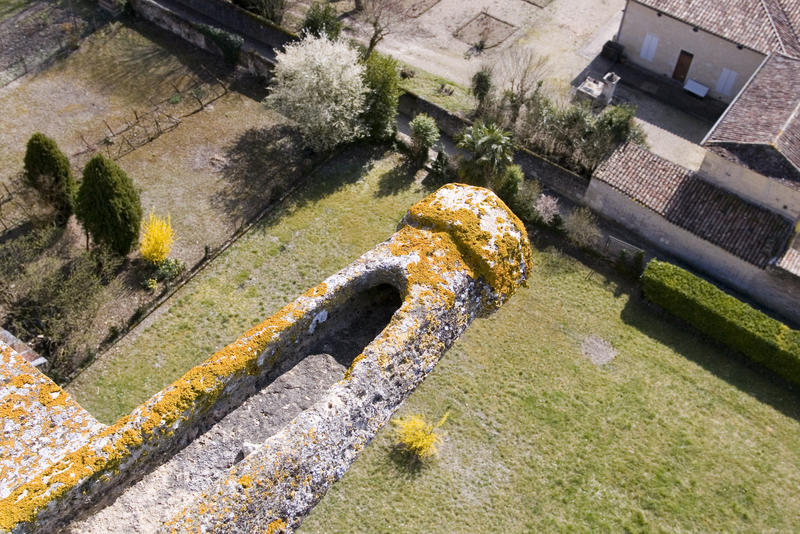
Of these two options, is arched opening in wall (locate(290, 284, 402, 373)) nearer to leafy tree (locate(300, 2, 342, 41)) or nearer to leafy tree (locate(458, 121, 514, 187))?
leafy tree (locate(458, 121, 514, 187))

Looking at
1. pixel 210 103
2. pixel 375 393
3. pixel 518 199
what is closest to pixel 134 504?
pixel 375 393

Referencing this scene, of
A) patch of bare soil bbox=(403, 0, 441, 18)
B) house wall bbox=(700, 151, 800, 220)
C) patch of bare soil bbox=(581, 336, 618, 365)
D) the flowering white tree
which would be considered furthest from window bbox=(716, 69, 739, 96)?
the flowering white tree

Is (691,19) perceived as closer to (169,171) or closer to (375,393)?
(169,171)

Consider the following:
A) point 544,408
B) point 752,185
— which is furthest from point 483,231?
point 752,185

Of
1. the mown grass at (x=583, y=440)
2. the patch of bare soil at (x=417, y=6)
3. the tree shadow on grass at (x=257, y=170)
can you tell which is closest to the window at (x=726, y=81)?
the mown grass at (x=583, y=440)

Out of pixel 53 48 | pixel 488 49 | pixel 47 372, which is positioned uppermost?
pixel 488 49

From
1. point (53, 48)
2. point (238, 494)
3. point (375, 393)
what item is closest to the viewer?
point (238, 494)
